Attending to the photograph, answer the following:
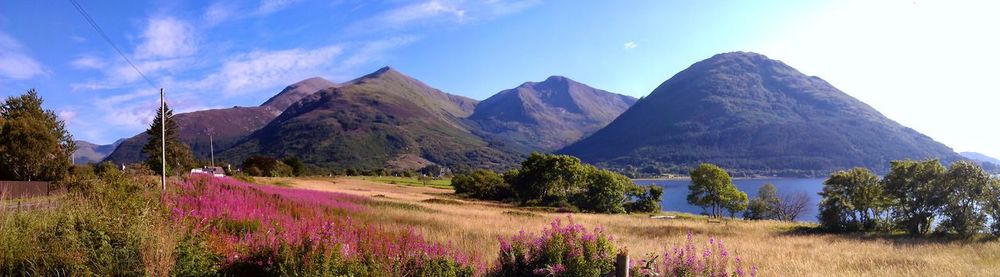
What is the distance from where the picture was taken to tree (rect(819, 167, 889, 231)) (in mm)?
31812

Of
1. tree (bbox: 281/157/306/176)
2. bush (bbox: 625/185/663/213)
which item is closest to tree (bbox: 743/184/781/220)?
bush (bbox: 625/185/663/213)

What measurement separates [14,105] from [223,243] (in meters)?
63.6

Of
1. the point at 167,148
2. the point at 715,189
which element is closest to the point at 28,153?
the point at 167,148

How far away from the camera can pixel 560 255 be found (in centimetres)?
660

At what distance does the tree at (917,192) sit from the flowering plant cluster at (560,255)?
27.0 meters

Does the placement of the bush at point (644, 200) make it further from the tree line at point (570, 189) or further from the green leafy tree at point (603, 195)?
the green leafy tree at point (603, 195)

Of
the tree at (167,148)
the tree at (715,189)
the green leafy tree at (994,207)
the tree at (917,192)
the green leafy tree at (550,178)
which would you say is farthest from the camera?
the green leafy tree at (550,178)

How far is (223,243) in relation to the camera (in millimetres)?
7469

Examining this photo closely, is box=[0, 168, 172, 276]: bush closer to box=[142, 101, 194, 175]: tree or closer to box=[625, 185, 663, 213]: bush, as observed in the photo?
box=[142, 101, 194, 175]: tree

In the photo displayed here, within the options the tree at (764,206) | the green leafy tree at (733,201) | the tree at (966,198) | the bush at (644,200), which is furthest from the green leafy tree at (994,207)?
the tree at (764,206)

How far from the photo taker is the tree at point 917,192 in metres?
26.3

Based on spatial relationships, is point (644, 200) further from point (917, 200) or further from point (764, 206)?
point (917, 200)

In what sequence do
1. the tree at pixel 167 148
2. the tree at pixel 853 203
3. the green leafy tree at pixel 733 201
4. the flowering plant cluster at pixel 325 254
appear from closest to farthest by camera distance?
the flowering plant cluster at pixel 325 254, the tree at pixel 853 203, the tree at pixel 167 148, the green leafy tree at pixel 733 201

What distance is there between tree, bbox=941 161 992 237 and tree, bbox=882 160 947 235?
1.43ft
